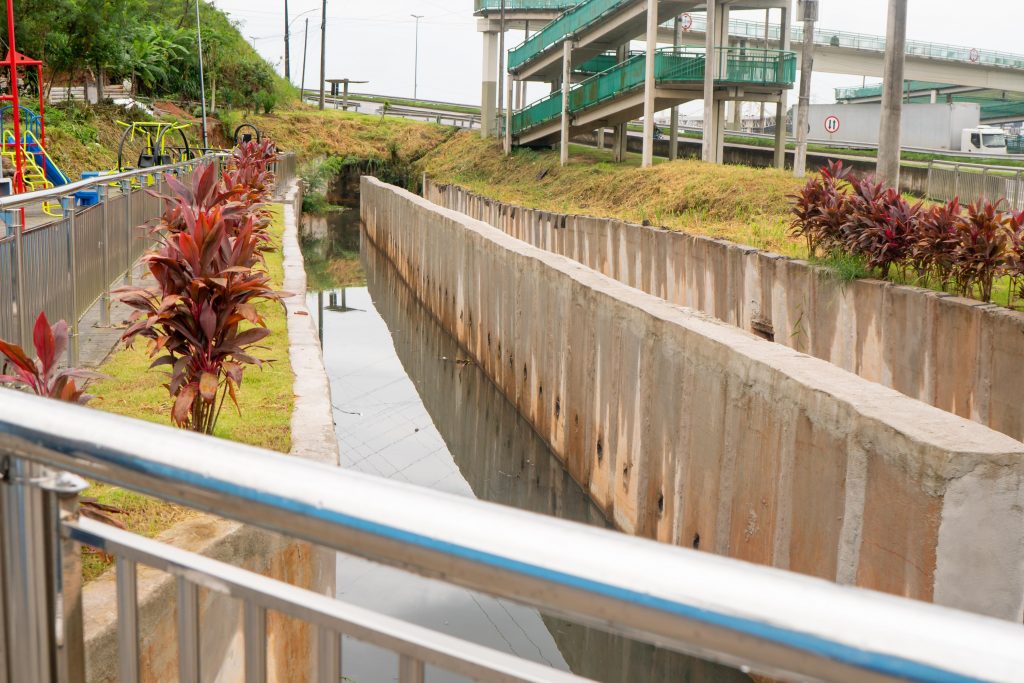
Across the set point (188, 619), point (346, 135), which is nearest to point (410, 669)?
point (188, 619)

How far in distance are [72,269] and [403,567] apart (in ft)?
25.3

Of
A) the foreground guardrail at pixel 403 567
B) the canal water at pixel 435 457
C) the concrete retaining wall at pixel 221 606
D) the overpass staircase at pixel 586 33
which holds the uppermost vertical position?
the overpass staircase at pixel 586 33

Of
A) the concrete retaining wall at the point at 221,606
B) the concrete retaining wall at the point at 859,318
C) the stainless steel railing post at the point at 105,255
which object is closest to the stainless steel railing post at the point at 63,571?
the concrete retaining wall at the point at 221,606

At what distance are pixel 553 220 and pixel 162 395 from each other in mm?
14677

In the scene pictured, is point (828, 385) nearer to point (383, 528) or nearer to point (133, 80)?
point (383, 528)

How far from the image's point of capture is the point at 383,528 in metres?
1.44

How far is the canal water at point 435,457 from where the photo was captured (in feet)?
27.0

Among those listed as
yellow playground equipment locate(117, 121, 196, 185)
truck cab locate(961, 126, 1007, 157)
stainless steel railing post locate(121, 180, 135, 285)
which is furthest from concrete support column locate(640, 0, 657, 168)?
truck cab locate(961, 126, 1007, 157)

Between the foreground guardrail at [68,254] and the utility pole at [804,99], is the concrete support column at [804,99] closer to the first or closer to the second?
the utility pole at [804,99]

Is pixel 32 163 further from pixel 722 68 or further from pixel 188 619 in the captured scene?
pixel 188 619

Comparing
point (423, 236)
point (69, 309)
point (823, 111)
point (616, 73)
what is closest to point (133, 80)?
point (616, 73)

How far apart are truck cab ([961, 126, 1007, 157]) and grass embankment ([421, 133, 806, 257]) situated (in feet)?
57.6

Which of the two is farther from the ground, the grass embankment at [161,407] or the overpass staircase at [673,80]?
the overpass staircase at [673,80]

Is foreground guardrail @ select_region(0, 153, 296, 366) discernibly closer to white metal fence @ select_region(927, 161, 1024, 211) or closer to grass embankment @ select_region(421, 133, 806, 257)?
grass embankment @ select_region(421, 133, 806, 257)
